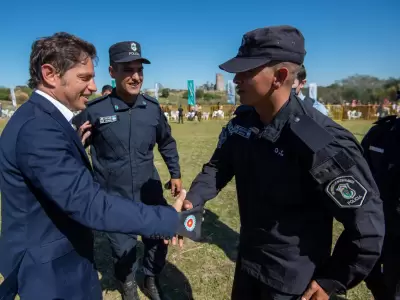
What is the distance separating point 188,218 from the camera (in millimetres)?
2004

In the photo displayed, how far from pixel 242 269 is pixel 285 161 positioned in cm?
84

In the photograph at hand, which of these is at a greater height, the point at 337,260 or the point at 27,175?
the point at 27,175

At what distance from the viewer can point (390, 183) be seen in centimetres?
249

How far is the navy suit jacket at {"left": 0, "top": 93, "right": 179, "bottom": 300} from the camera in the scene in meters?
1.53

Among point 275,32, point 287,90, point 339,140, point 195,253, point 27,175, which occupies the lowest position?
point 195,253

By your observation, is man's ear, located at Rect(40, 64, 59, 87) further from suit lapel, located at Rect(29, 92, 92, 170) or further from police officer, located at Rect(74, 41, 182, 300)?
police officer, located at Rect(74, 41, 182, 300)

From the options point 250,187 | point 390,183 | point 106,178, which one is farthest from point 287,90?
point 106,178

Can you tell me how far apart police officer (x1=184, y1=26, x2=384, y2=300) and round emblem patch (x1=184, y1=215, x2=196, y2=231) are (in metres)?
0.10

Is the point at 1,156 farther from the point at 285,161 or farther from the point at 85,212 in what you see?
the point at 285,161

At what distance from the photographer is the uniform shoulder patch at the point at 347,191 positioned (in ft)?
4.93

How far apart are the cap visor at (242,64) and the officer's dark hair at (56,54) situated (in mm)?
838

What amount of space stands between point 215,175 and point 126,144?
1.18 meters

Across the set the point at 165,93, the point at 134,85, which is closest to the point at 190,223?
the point at 134,85

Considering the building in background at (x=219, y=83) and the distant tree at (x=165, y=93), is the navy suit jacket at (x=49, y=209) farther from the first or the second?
the building in background at (x=219, y=83)
